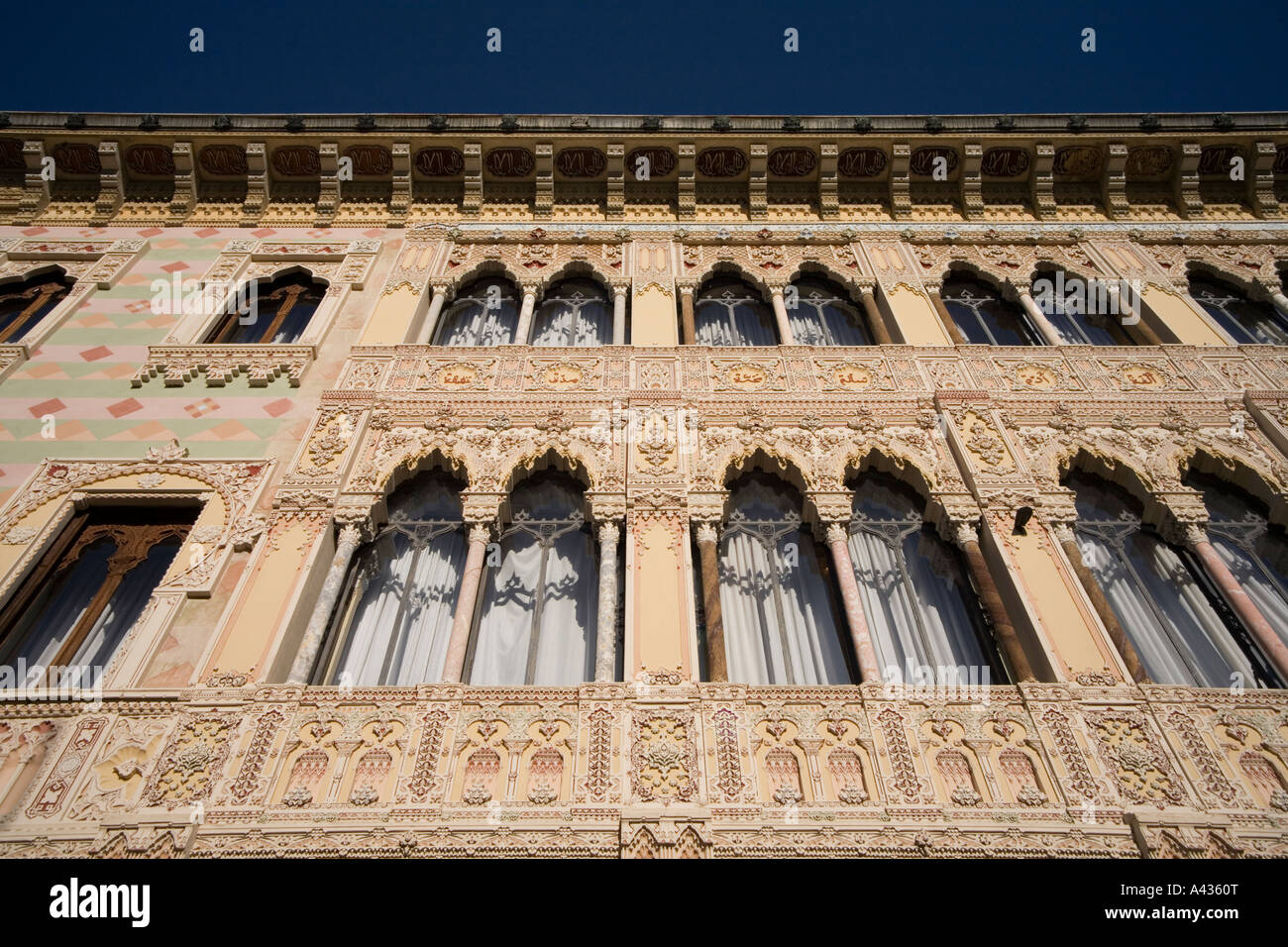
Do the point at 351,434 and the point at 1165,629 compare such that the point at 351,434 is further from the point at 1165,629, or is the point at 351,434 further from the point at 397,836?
the point at 1165,629

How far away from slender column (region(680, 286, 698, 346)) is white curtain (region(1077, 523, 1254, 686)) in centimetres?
416

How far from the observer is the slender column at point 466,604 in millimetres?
6344

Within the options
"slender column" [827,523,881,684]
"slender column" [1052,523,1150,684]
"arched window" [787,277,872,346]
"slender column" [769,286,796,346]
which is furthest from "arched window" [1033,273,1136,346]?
"slender column" [827,523,881,684]

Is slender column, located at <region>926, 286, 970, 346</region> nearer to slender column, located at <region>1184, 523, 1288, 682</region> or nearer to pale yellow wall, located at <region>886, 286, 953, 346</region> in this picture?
pale yellow wall, located at <region>886, 286, 953, 346</region>

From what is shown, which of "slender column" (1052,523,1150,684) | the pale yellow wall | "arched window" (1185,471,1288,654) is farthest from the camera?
the pale yellow wall

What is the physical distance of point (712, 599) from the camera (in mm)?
6711

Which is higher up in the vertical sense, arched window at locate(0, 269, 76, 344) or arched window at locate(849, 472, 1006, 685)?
arched window at locate(0, 269, 76, 344)

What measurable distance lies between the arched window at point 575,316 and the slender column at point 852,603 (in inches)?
145

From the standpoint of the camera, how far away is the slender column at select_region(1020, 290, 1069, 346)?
31.1 feet

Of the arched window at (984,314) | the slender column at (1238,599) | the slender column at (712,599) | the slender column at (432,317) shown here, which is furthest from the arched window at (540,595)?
the arched window at (984,314)

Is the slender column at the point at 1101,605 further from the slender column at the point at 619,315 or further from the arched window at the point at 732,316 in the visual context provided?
the slender column at the point at 619,315

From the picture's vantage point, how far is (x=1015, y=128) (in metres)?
11.2
